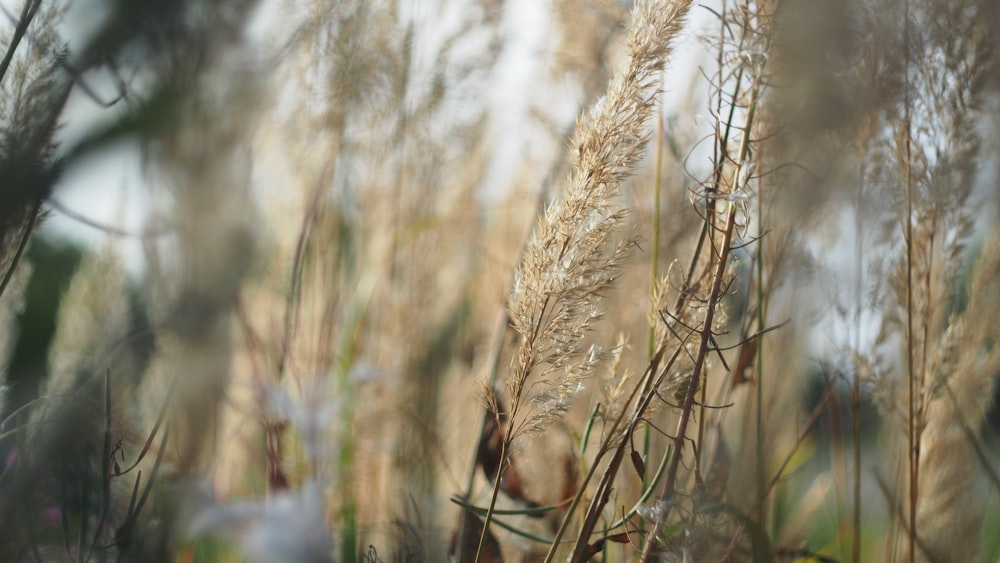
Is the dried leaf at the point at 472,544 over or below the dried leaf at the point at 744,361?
below

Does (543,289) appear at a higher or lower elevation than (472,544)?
higher

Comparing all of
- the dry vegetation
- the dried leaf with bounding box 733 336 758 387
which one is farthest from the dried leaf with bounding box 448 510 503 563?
the dried leaf with bounding box 733 336 758 387

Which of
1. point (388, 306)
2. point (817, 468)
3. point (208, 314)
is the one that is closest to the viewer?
point (208, 314)

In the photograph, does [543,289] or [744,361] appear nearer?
[543,289]

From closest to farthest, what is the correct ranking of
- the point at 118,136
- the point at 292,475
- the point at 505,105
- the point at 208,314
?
1. the point at 208,314
2. the point at 118,136
3. the point at 292,475
4. the point at 505,105

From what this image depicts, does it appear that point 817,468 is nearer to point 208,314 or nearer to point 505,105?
point 505,105

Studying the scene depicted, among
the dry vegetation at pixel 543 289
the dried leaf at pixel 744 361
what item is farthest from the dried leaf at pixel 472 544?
the dried leaf at pixel 744 361

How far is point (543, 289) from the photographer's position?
1.55 feet

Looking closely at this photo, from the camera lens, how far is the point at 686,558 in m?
0.48

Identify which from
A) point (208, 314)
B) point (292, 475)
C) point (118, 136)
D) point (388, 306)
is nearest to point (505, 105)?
point (388, 306)

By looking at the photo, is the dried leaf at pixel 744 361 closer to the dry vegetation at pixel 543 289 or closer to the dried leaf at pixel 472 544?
the dry vegetation at pixel 543 289

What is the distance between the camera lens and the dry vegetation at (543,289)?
483mm

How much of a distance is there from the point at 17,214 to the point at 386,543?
1.61ft

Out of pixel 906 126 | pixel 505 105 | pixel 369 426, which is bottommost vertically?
pixel 369 426
